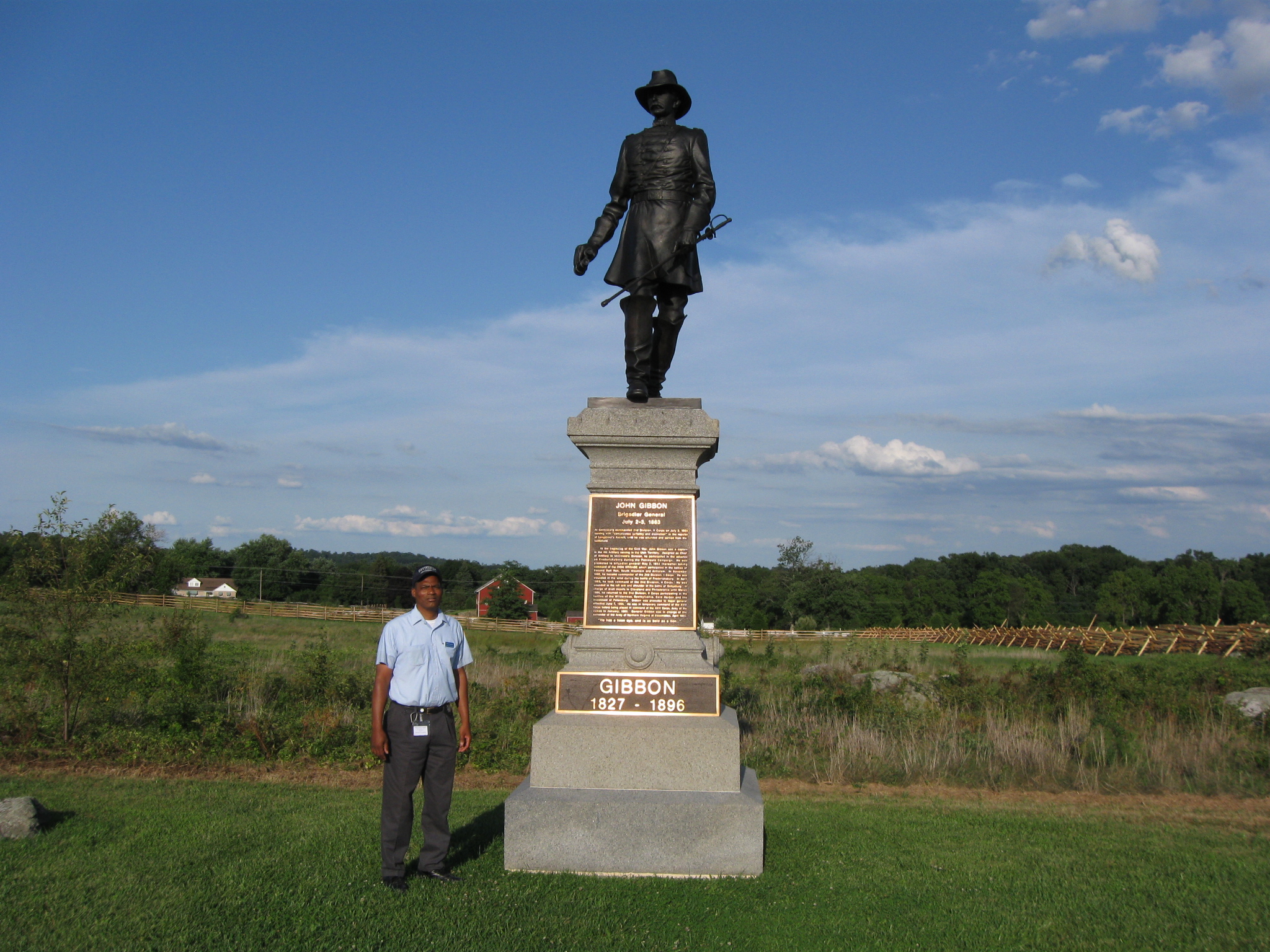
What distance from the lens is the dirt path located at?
9.31m

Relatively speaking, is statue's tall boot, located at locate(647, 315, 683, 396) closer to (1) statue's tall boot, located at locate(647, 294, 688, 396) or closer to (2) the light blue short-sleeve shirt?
(1) statue's tall boot, located at locate(647, 294, 688, 396)

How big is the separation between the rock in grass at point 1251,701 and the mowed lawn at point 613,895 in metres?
7.48

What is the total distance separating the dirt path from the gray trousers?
5.32 metres

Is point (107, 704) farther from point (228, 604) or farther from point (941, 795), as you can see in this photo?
point (228, 604)

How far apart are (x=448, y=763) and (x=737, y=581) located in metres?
67.3

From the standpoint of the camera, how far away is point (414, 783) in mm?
5277

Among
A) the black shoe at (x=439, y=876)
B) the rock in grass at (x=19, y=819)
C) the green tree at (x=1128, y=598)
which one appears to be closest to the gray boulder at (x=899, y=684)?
the black shoe at (x=439, y=876)

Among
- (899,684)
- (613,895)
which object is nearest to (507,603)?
(899,684)

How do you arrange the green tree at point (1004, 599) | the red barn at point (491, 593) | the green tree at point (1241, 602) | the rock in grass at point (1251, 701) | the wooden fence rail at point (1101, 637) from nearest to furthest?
the rock in grass at point (1251, 701) → the wooden fence rail at point (1101, 637) → the red barn at point (491, 593) → the green tree at point (1241, 602) → the green tree at point (1004, 599)

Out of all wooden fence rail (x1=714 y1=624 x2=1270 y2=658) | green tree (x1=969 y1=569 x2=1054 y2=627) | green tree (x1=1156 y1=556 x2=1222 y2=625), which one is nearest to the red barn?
wooden fence rail (x1=714 y1=624 x2=1270 y2=658)

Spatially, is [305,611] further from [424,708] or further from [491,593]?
[424,708]

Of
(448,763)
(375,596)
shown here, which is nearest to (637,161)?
(448,763)

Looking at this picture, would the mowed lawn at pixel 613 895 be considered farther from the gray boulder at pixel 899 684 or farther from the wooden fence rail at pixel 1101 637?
the wooden fence rail at pixel 1101 637

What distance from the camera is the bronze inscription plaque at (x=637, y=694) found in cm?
603
